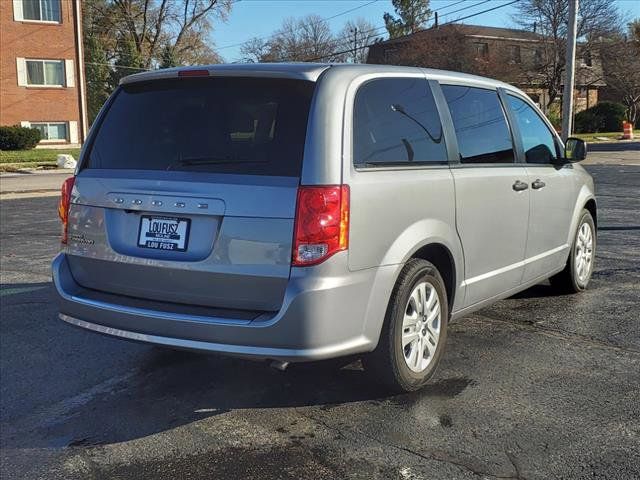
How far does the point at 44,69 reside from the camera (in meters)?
38.0

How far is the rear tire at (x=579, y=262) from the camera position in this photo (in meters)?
6.19

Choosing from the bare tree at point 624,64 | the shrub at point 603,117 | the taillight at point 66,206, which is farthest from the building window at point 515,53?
the taillight at point 66,206

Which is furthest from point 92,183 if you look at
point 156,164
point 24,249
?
point 24,249

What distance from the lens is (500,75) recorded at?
46031 mm

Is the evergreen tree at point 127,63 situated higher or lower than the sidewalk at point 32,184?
higher

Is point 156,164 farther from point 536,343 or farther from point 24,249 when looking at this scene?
point 24,249

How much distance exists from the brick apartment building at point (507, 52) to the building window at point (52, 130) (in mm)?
23603

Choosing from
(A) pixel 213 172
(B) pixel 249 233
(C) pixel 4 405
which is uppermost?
(A) pixel 213 172

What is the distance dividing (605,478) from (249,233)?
2.03 m

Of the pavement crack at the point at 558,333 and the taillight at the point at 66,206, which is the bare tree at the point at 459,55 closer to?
the pavement crack at the point at 558,333

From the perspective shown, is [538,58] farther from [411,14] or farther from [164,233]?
[164,233]

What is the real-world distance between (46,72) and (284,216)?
39007 mm

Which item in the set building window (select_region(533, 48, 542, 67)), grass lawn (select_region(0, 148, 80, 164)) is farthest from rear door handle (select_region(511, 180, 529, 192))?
building window (select_region(533, 48, 542, 67))

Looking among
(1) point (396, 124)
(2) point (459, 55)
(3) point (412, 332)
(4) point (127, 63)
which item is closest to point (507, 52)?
(2) point (459, 55)
